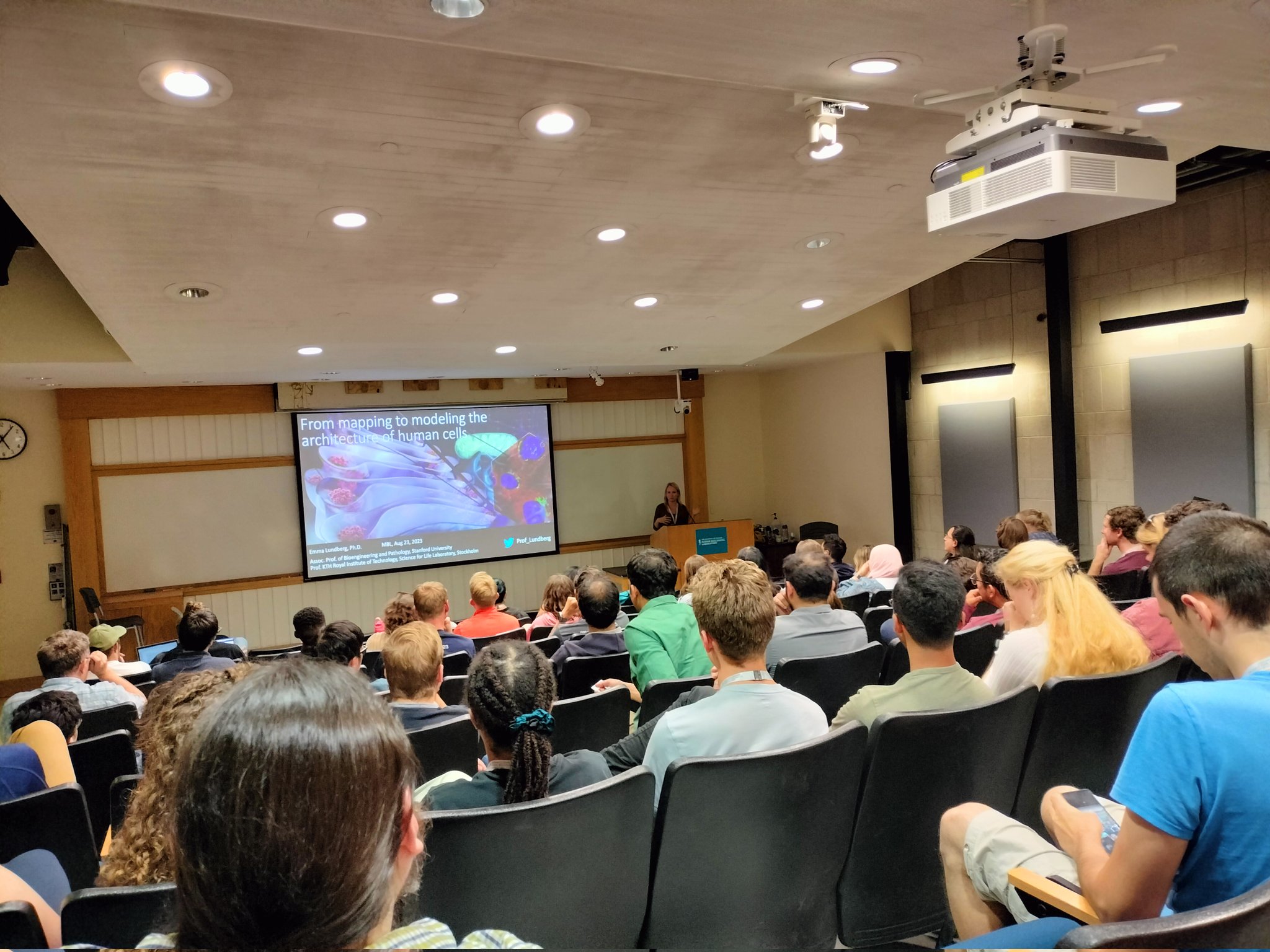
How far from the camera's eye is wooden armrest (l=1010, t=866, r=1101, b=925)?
1387 millimetres

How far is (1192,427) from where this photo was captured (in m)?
6.35

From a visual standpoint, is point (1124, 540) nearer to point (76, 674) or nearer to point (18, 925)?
point (18, 925)

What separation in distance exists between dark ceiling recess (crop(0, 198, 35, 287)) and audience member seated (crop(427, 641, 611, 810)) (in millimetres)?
5494

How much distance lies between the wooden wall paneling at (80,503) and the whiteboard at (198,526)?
12 cm

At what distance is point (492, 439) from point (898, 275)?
531 cm

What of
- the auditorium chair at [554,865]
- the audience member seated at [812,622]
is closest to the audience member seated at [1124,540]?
the audience member seated at [812,622]

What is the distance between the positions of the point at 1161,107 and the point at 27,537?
9.64 meters

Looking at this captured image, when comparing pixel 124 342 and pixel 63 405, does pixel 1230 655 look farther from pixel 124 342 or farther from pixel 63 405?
pixel 63 405

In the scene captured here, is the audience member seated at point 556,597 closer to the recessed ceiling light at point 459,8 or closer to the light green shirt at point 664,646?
the light green shirt at point 664,646

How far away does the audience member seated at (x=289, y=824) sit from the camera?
73 cm

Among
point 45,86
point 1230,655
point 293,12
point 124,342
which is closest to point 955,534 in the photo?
point 1230,655

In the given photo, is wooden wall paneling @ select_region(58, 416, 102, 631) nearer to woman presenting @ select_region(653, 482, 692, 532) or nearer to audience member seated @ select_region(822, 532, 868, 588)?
woman presenting @ select_region(653, 482, 692, 532)

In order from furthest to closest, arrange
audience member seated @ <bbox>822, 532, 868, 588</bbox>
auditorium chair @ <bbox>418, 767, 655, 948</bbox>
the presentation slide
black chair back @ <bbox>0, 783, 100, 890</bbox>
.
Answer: the presentation slide, audience member seated @ <bbox>822, 532, 868, 588</bbox>, black chair back @ <bbox>0, 783, 100, 890</bbox>, auditorium chair @ <bbox>418, 767, 655, 948</bbox>

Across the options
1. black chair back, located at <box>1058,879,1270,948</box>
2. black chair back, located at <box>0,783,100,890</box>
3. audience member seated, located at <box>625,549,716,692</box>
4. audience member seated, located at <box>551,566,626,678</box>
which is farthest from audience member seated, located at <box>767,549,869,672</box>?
black chair back, located at <box>0,783,100,890</box>
